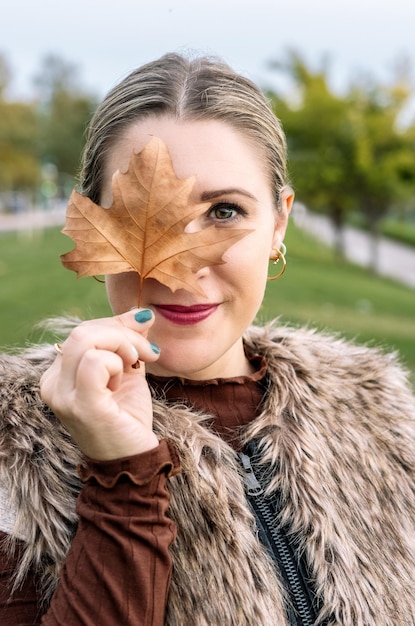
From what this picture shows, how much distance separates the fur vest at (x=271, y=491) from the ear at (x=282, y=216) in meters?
0.33

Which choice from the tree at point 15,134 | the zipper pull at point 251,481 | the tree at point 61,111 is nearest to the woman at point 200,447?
the zipper pull at point 251,481

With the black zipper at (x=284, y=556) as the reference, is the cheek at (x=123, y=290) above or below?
above

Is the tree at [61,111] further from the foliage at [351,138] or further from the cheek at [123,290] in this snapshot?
the cheek at [123,290]

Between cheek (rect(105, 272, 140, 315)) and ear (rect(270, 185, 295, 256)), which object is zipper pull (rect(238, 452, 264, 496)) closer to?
cheek (rect(105, 272, 140, 315))

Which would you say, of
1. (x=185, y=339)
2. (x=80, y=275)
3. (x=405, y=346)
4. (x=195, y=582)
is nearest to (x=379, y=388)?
(x=185, y=339)

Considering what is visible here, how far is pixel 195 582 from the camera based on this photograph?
62.2 inches

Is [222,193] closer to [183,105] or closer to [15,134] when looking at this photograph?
[183,105]

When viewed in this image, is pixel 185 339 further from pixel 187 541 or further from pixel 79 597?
pixel 79 597

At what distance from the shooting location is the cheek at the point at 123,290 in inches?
66.2

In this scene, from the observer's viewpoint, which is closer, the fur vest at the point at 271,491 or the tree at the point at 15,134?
the fur vest at the point at 271,491

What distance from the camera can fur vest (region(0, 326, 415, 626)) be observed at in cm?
159

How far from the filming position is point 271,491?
1793 mm

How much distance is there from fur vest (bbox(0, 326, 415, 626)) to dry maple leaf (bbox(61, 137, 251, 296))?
1.31 ft

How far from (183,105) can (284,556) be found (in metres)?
1.06
